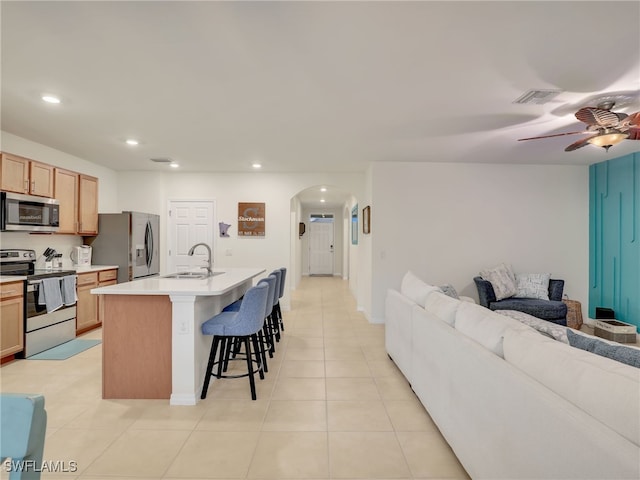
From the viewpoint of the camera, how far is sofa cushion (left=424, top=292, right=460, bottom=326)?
90.6 inches

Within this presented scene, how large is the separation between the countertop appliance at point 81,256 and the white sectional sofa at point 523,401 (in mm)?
4868

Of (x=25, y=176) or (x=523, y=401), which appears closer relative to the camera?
(x=523, y=401)

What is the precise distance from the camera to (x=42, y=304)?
3.72 m

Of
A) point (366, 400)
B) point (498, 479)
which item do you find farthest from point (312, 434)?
point (498, 479)

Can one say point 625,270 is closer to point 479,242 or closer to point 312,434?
point 479,242

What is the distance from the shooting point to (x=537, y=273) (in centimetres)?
530

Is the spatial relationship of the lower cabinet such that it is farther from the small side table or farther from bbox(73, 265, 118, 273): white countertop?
the small side table

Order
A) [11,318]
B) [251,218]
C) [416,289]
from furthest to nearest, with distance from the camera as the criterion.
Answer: [251,218], [11,318], [416,289]

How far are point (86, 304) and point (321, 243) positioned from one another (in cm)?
830

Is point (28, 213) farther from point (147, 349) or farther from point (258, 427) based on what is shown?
point (258, 427)

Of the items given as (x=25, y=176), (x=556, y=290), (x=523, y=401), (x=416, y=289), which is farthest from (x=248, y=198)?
(x=523, y=401)

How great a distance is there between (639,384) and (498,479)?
771mm

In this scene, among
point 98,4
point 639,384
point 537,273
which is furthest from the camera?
point 537,273

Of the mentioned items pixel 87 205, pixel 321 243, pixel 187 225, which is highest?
pixel 87 205
